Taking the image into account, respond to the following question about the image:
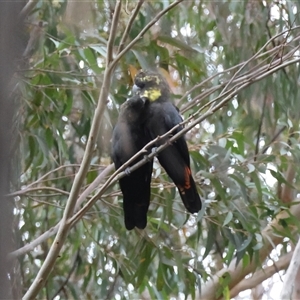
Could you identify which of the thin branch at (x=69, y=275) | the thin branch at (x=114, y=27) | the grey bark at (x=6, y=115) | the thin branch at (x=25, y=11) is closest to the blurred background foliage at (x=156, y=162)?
the thin branch at (x=69, y=275)

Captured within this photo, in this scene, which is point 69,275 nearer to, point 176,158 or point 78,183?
point 176,158

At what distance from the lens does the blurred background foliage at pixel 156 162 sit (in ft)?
6.40

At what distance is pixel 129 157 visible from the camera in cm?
174

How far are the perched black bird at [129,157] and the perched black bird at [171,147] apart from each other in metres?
0.04

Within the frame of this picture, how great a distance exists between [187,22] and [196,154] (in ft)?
2.46

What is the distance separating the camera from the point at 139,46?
2.06 meters

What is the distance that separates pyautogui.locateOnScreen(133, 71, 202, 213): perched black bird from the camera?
173 cm

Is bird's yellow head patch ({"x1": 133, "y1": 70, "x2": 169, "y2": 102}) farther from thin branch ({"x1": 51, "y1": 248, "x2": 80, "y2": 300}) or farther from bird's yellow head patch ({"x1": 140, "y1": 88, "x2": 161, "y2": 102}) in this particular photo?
thin branch ({"x1": 51, "y1": 248, "x2": 80, "y2": 300})

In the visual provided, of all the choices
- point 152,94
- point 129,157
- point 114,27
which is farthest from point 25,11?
point 152,94

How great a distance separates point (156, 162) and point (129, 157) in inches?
13.7

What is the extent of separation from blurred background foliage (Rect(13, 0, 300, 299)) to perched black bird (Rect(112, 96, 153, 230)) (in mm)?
104

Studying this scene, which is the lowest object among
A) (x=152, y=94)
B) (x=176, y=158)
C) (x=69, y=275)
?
(x=69, y=275)

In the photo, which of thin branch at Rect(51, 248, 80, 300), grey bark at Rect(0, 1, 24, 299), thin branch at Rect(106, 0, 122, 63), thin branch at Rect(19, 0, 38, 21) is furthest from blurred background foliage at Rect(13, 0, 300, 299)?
grey bark at Rect(0, 1, 24, 299)

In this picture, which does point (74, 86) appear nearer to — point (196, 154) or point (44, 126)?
point (44, 126)
